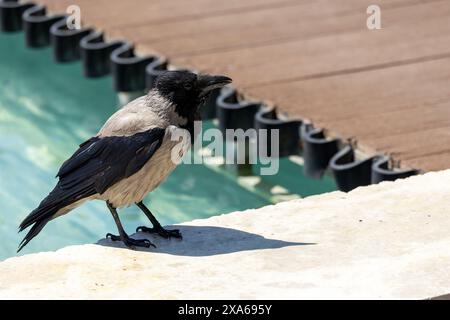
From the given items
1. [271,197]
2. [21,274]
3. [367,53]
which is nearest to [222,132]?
[271,197]

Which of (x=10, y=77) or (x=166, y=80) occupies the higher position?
(x=166, y=80)

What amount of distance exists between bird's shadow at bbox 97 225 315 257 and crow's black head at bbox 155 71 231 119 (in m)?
0.53

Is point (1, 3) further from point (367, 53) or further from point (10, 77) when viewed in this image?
point (367, 53)

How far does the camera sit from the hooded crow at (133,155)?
5.83 m

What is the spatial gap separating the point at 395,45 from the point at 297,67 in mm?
848

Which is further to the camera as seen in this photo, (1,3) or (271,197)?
(1,3)

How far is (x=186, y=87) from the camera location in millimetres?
6023

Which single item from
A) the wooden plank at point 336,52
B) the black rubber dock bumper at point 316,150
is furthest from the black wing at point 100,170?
the wooden plank at point 336,52

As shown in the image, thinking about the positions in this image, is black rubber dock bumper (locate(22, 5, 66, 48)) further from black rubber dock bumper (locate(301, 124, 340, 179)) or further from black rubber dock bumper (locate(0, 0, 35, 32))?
black rubber dock bumper (locate(301, 124, 340, 179))

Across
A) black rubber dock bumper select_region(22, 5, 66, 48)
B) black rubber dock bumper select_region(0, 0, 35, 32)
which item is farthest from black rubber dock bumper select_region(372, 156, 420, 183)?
black rubber dock bumper select_region(0, 0, 35, 32)

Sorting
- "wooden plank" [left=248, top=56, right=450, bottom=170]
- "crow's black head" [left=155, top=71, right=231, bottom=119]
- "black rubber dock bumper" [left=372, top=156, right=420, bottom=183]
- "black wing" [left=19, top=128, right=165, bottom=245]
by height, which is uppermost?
"crow's black head" [left=155, top=71, right=231, bottom=119]

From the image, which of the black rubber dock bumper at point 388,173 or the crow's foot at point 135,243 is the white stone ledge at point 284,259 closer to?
the crow's foot at point 135,243

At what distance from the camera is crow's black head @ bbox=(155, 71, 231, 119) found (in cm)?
598
